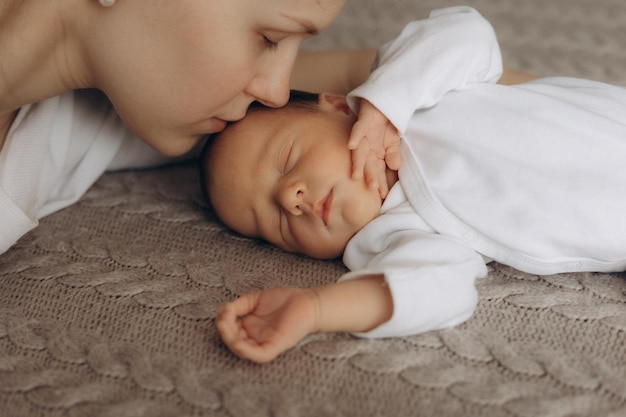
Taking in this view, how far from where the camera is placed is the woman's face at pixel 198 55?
105cm

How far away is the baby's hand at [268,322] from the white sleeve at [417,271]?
0.27ft

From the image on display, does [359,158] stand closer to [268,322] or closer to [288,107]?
[288,107]

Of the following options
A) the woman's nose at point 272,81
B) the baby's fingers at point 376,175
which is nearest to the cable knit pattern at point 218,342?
the baby's fingers at point 376,175

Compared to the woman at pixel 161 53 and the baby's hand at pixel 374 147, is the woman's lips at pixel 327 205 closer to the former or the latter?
the baby's hand at pixel 374 147

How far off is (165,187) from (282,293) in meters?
0.53

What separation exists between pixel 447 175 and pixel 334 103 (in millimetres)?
242

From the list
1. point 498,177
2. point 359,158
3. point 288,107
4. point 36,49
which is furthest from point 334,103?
point 36,49

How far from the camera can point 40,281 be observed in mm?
1124

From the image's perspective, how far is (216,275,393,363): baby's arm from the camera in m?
0.90

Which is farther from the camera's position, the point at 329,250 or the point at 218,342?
the point at 329,250

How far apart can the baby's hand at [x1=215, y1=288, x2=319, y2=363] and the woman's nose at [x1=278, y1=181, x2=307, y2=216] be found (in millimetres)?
186

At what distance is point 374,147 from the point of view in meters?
1.16

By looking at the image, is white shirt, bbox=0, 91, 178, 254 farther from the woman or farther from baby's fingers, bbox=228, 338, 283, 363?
baby's fingers, bbox=228, 338, 283, 363

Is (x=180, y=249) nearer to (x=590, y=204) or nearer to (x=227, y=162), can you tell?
(x=227, y=162)
